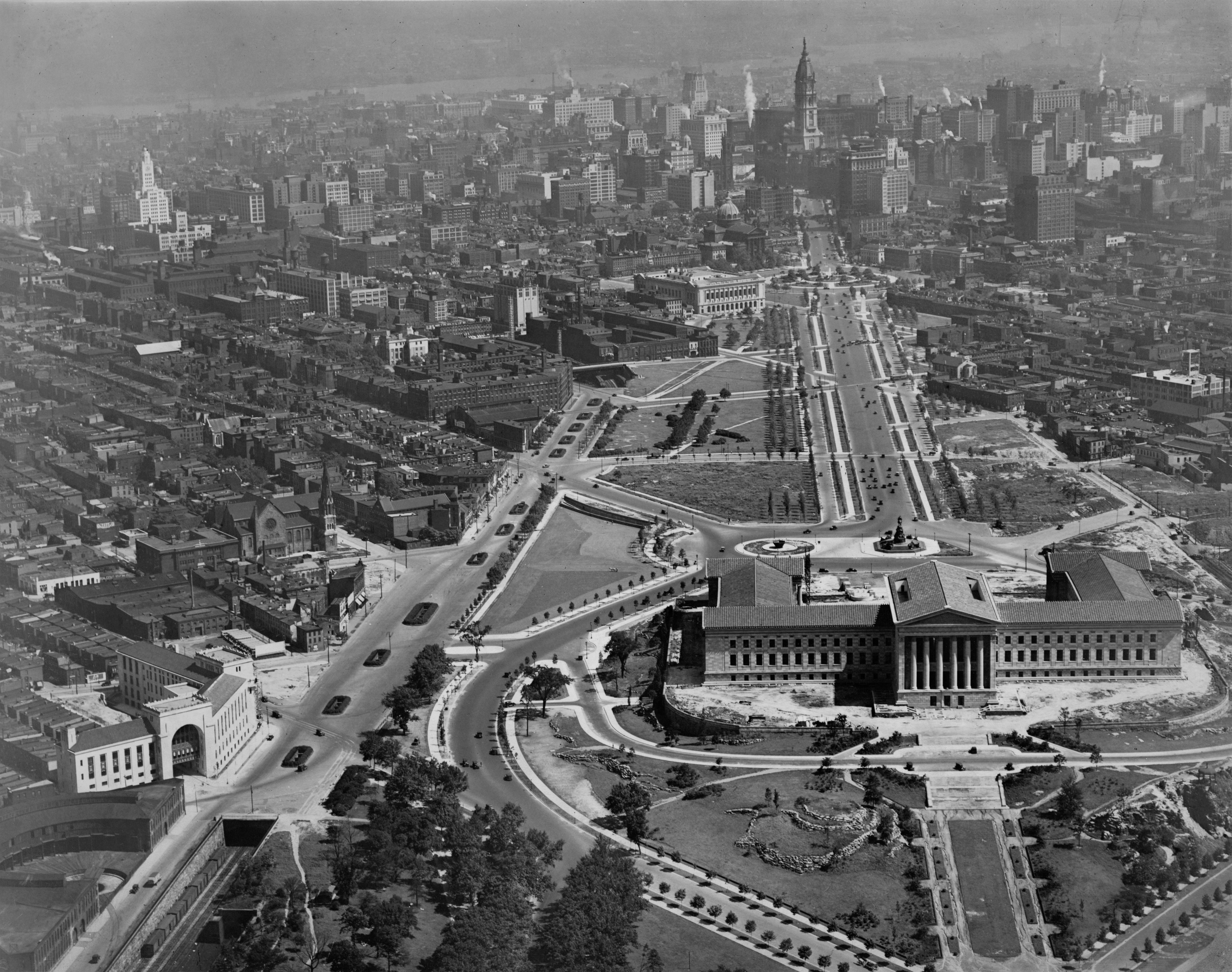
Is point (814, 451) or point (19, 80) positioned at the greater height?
point (19, 80)

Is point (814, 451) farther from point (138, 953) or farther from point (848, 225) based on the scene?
point (848, 225)

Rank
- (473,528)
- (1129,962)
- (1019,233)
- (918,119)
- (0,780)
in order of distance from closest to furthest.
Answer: (1129,962), (0,780), (473,528), (1019,233), (918,119)

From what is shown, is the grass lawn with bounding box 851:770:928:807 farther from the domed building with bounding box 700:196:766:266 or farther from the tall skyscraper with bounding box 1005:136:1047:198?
the tall skyscraper with bounding box 1005:136:1047:198

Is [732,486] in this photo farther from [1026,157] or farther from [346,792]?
[1026,157]

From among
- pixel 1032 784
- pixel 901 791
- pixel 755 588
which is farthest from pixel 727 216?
pixel 901 791

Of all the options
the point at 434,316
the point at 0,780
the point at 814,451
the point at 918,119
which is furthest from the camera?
the point at 918,119

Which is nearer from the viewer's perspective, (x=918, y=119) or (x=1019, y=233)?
(x=1019, y=233)

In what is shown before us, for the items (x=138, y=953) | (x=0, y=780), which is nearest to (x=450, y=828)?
(x=138, y=953)
